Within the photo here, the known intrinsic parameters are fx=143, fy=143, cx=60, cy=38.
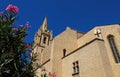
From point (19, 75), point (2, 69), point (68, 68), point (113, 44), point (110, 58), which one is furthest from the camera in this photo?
point (68, 68)

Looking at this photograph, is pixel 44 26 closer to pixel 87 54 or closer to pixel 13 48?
pixel 87 54

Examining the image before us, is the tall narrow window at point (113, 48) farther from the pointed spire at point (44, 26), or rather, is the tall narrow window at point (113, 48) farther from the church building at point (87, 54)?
the pointed spire at point (44, 26)

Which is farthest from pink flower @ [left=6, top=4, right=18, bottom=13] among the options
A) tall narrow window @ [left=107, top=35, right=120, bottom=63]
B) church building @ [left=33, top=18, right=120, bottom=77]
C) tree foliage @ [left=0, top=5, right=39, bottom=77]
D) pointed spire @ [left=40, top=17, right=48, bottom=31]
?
pointed spire @ [left=40, top=17, right=48, bottom=31]

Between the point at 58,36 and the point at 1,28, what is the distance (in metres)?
17.6

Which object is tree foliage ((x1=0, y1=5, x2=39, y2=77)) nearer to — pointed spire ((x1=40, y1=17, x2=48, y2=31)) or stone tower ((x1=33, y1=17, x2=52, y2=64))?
stone tower ((x1=33, y1=17, x2=52, y2=64))

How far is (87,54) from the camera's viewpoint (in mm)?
15852

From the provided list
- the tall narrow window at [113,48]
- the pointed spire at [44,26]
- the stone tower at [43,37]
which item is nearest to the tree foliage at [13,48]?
the tall narrow window at [113,48]

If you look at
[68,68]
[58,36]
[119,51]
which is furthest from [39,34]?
[119,51]

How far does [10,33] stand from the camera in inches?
208

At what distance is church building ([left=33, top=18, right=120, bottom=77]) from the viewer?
14227mm

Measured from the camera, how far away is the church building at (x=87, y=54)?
1423cm

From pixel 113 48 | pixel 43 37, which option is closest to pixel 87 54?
pixel 113 48

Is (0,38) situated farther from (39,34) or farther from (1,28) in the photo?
(39,34)

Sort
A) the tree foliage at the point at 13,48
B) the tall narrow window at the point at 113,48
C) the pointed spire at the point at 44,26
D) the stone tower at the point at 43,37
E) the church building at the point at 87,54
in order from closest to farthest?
the tree foliage at the point at 13,48, the church building at the point at 87,54, the tall narrow window at the point at 113,48, the stone tower at the point at 43,37, the pointed spire at the point at 44,26
